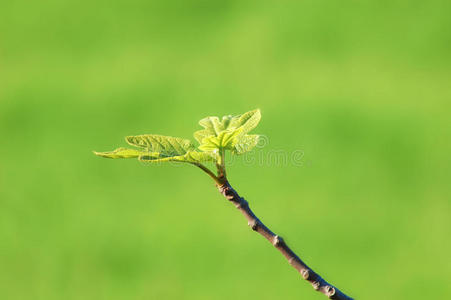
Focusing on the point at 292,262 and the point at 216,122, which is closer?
the point at 292,262

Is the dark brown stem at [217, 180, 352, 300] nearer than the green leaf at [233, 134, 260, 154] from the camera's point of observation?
Yes

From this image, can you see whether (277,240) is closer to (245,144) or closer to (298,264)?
(298,264)

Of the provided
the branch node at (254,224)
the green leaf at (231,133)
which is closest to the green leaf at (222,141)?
the green leaf at (231,133)

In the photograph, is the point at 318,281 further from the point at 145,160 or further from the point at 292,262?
the point at 145,160

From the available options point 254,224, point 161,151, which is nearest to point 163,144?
point 161,151

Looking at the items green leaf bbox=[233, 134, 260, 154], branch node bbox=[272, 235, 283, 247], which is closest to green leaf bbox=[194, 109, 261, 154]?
green leaf bbox=[233, 134, 260, 154]

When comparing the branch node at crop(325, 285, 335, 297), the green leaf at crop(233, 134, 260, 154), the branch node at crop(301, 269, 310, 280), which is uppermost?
the green leaf at crop(233, 134, 260, 154)

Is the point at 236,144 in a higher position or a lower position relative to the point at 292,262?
higher

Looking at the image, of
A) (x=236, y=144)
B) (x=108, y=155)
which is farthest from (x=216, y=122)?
(x=108, y=155)

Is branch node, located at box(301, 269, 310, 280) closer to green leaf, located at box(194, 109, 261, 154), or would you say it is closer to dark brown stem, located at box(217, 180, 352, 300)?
dark brown stem, located at box(217, 180, 352, 300)
